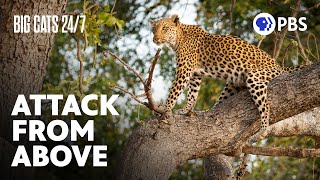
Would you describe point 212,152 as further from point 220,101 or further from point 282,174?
point 282,174

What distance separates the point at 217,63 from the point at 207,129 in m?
0.71

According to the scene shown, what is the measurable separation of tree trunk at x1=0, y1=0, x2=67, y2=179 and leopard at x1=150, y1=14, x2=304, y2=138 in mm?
892

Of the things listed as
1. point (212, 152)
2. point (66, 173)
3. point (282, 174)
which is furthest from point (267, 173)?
point (212, 152)

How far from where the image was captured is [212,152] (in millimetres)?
5379

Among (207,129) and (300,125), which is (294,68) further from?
(207,129)

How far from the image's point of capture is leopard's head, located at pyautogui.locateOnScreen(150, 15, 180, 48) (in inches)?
244

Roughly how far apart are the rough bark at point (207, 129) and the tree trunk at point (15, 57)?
75 cm

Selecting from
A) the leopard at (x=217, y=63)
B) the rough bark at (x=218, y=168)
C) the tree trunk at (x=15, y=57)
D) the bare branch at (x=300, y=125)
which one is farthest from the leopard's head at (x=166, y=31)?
the tree trunk at (x=15, y=57)

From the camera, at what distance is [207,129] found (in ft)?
17.2

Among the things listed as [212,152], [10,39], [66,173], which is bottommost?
[66,173]

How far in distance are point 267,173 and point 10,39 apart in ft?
17.9

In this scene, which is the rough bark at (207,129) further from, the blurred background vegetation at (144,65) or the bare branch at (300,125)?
the blurred background vegetation at (144,65)

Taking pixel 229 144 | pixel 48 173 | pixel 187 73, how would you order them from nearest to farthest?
pixel 229 144 < pixel 187 73 < pixel 48 173

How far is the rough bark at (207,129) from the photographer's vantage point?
5.16 m
